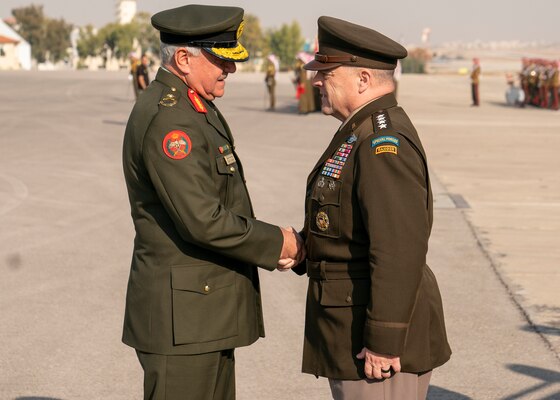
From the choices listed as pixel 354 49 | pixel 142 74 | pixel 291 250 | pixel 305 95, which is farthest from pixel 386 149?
pixel 305 95

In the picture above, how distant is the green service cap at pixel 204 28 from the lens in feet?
12.4

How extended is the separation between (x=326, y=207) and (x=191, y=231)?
473mm

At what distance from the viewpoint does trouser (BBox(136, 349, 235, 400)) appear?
12.6ft

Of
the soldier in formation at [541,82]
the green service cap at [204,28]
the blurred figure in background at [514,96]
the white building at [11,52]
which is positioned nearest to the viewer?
the green service cap at [204,28]

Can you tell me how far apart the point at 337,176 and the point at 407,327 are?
55cm

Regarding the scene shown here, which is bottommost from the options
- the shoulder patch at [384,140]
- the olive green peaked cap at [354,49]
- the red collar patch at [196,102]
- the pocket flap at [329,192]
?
the pocket flap at [329,192]

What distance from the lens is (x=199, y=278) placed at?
3832mm

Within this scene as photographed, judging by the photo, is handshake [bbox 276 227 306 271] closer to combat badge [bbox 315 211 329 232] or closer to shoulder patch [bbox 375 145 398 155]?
combat badge [bbox 315 211 329 232]

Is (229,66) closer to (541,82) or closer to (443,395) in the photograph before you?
(443,395)

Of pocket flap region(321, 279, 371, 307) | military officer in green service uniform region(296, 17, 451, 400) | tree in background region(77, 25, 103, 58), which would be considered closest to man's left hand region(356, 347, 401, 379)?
military officer in green service uniform region(296, 17, 451, 400)

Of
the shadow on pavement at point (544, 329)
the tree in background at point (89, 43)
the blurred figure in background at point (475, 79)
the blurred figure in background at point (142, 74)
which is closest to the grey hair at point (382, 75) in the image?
the shadow on pavement at point (544, 329)

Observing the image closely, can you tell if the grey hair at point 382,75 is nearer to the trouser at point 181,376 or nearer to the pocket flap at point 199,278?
the pocket flap at point 199,278

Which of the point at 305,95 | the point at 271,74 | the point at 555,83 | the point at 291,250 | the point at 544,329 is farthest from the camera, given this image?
the point at 555,83

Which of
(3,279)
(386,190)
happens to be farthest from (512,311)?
(386,190)
